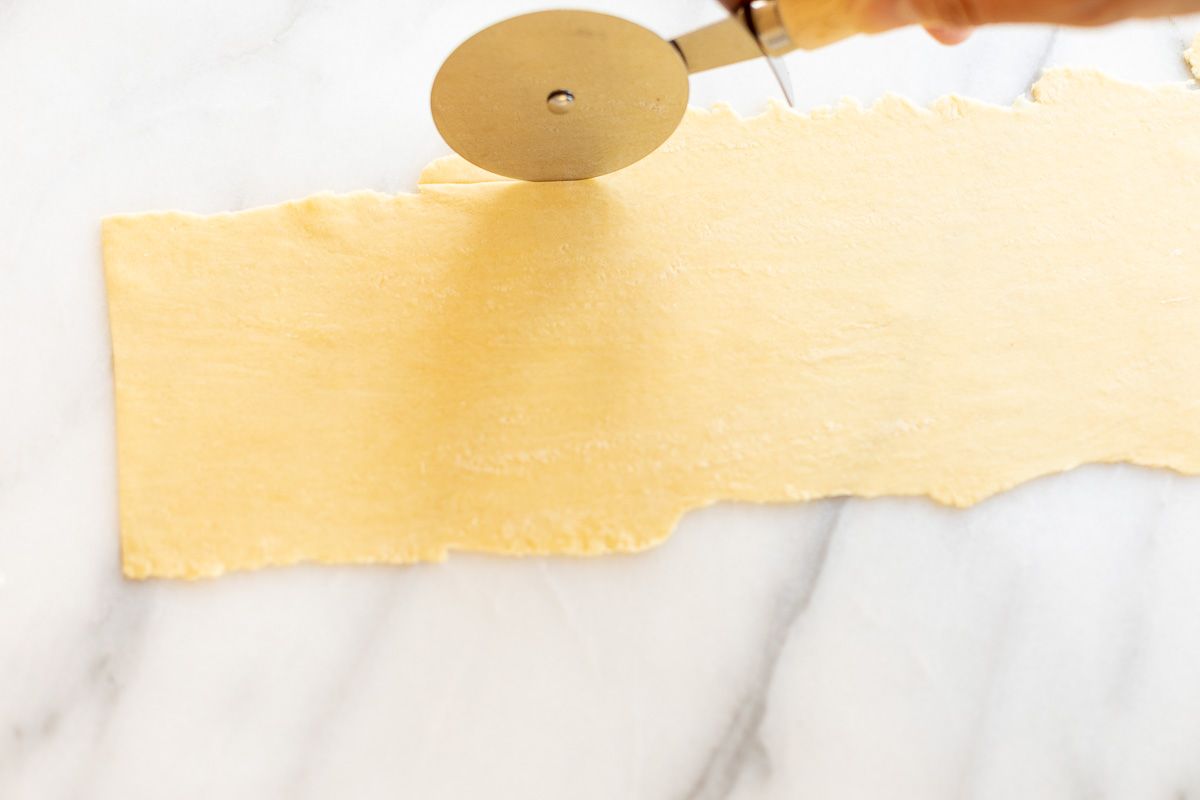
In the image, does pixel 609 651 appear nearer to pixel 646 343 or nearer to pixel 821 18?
pixel 646 343

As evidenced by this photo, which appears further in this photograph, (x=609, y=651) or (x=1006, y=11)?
(x=609, y=651)

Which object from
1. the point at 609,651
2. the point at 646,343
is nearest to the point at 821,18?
the point at 646,343

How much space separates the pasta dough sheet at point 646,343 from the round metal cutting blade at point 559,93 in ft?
0.20

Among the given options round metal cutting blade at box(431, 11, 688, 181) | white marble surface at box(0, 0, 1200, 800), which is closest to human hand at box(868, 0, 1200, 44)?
round metal cutting blade at box(431, 11, 688, 181)

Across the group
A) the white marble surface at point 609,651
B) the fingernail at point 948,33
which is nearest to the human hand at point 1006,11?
the fingernail at point 948,33

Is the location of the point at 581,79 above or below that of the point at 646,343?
above

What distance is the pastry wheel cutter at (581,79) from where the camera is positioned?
0.67 m

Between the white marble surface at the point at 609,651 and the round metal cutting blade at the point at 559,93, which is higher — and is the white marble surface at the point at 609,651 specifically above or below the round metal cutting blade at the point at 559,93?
below

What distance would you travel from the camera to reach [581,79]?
0.71 metres

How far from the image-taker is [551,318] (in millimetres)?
813

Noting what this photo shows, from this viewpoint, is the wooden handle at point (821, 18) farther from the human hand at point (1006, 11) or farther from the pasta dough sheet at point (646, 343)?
the pasta dough sheet at point (646, 343)

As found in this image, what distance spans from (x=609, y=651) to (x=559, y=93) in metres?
0.43

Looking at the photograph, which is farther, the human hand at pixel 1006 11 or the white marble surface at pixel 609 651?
the white marble surface at pixel 609 651

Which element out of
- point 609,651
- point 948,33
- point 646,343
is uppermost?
point 948,33
